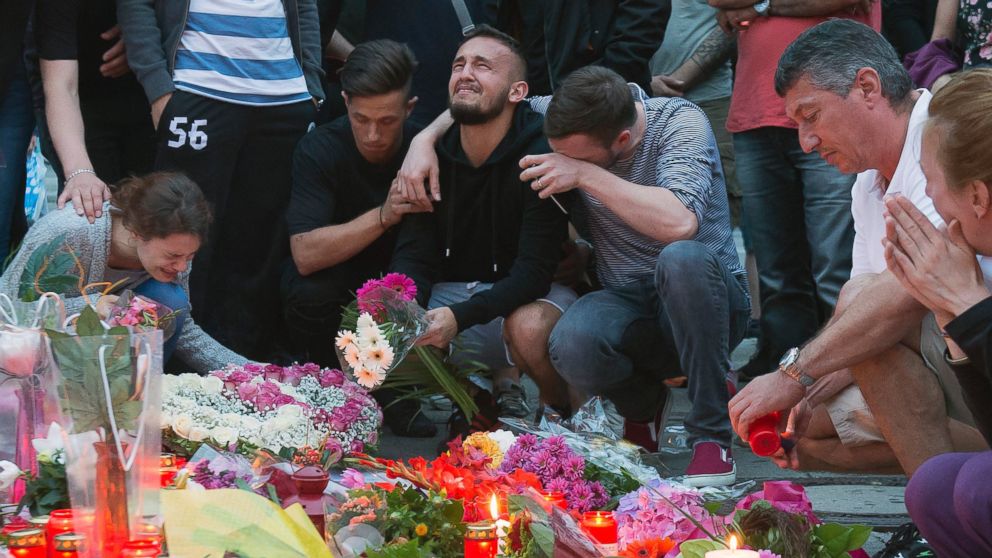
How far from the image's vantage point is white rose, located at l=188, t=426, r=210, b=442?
3.81 m

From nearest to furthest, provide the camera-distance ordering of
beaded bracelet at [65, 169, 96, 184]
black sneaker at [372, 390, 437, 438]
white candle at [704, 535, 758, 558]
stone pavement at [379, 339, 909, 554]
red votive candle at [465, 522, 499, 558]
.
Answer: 1. white candle at [704, 535, 758, 558]
2. red votive candle at [465, 522, 499, 558]
3. stone pavement at [379, 339, 909, 554]
4. beaded bracelet at [65, 169, 96, 184]
5. black sneaker at [372, 390, 437, 438]

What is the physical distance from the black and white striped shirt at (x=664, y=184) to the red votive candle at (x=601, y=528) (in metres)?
1.80

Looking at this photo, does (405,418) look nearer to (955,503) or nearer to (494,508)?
(494,508)

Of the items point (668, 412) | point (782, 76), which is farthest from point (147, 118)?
point (782, 76)

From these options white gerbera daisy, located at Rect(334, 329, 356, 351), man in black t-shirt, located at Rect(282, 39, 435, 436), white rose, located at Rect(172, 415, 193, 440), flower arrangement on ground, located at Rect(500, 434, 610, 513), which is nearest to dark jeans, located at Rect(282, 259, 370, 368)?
man in black t-shirt, located at Rect(282, 39, 435, 436)

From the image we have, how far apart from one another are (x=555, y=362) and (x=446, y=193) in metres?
0.83

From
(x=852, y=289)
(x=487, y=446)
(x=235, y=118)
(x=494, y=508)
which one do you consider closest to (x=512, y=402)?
(x=487, y=446)

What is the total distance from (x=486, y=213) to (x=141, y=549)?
2853mm

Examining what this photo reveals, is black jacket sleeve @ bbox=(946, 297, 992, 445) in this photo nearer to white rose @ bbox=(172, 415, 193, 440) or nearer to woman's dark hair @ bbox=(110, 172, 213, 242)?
white rose @ bbox=(172, 415, 193, 440)

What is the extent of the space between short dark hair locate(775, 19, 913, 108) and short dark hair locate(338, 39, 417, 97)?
1.84 meters

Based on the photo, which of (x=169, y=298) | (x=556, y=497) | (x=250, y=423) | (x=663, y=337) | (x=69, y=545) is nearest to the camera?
(x=69, y=545)

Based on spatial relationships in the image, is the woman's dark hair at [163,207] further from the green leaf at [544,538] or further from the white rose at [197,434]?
the green leaf at [544,538]

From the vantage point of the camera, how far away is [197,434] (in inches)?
150

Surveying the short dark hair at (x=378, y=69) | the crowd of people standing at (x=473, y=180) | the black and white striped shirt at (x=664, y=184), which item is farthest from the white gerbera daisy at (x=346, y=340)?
the short dark hair at (x=378, y=69)
